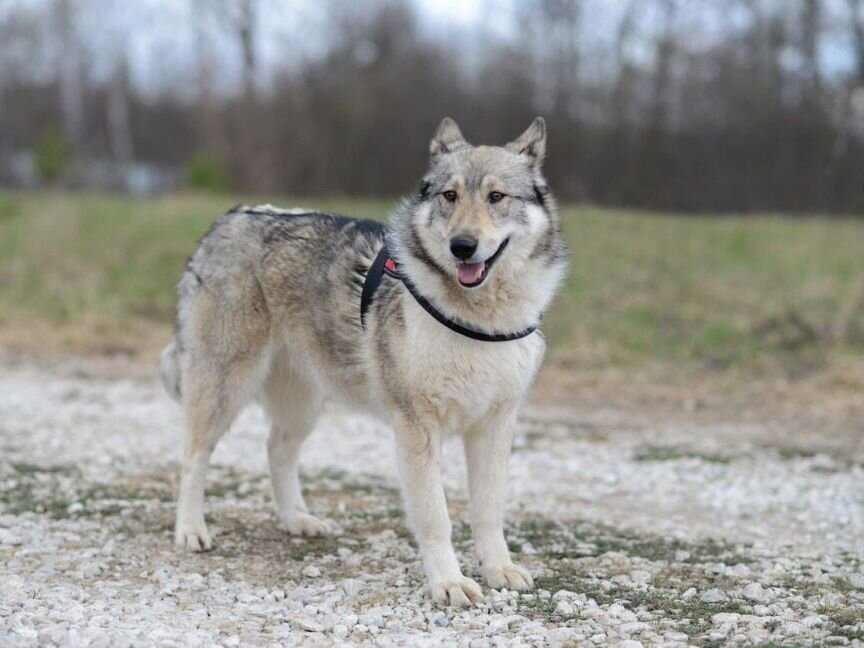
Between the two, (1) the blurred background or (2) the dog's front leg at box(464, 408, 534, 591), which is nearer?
(2) the dog's front leg at box(464, 408, 534, 591)

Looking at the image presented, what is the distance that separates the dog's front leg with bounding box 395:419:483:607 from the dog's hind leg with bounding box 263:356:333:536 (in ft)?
4.12

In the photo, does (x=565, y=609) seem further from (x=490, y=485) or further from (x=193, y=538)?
(x=193, y=538)

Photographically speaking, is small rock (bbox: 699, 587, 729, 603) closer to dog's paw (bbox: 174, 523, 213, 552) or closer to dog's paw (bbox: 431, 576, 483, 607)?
dog's paw (bbox: 431, 576, 483, 607)

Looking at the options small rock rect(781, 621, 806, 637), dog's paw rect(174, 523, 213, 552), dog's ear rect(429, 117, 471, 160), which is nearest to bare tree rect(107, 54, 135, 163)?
dog's paw rect(174, 523, 213, 552)

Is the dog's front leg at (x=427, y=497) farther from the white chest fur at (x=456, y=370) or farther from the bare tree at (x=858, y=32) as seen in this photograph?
the bare tree at (x=858, y=32)

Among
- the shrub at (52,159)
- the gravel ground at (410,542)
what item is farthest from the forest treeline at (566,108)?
the gravel ground at (410,542)

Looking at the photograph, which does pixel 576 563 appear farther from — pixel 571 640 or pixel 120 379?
pixel 120 379

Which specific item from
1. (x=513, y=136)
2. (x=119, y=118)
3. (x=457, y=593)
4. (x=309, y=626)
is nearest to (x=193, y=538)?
(x=309, y=626)

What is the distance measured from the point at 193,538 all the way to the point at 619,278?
1113 centimetres

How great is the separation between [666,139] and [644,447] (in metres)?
18.6

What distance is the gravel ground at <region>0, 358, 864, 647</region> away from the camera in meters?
4.51

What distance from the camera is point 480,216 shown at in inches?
190

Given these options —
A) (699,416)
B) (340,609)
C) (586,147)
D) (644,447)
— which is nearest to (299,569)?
(340,609)

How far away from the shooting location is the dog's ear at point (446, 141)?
5469 mm
